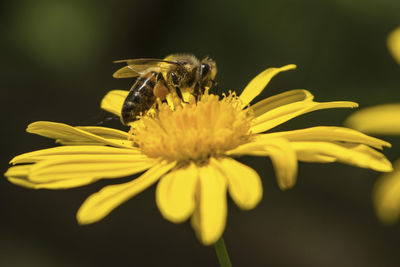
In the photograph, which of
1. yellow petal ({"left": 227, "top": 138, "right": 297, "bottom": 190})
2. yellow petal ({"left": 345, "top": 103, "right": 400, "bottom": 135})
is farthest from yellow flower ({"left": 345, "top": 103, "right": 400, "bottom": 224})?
yellow petal ({"left": 227, "top": 138, "right": 297, "bottom": 190})

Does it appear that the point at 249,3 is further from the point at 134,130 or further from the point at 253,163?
the point at 134,130

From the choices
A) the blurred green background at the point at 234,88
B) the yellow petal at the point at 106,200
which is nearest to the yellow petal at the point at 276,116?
the yellow petal at the point at 106,200

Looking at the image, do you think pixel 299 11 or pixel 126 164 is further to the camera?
pixel 299 11

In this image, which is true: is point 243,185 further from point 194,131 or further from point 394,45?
point 394,45

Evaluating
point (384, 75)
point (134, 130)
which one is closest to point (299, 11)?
point (384, 75)

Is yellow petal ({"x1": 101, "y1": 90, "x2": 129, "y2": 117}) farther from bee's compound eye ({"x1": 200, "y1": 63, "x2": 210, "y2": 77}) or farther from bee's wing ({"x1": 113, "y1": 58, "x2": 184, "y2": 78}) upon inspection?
bee's compound eye ({"x1": 200, "y1": 63, "x2": 210, "y2": 77})

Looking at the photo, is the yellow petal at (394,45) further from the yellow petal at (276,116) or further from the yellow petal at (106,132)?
the yellow petal at (106,132)
